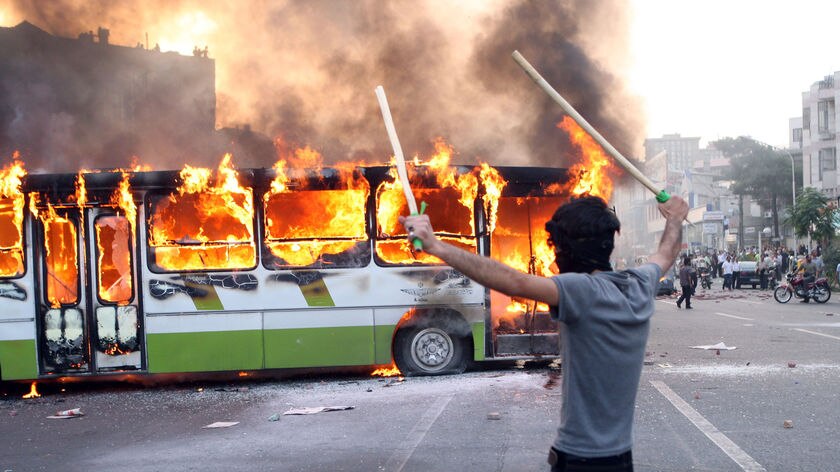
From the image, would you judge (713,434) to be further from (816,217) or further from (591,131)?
(816,217)

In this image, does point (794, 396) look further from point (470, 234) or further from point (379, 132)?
point (379, 132)

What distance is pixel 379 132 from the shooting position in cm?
1828

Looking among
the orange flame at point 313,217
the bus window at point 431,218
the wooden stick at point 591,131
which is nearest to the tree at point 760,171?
the bus window at point 431,218

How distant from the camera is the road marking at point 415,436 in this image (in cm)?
686

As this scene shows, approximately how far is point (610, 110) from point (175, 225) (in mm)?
9336

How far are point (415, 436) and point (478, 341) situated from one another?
3.99 metres

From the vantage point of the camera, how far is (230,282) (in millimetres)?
11703

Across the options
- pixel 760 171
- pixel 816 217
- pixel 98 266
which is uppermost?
pixel 760 171

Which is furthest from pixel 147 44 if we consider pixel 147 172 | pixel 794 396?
pixel 794 396

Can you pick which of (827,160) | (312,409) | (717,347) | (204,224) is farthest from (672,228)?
(827,160)

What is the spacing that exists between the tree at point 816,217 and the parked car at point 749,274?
2.82 metres

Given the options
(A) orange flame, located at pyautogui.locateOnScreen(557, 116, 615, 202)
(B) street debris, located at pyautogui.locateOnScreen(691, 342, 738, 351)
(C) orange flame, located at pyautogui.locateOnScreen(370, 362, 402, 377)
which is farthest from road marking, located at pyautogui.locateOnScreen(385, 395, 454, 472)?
(B) street debris, located at pyautogui.locateOnScreen(691, 342, 738, 351)

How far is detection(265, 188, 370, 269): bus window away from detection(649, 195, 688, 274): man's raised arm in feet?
26.6

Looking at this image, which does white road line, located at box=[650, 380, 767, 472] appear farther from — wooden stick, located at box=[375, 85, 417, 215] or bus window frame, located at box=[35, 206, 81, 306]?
bus window frame, located at box=[35, 206, 81, 306]
